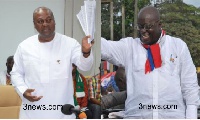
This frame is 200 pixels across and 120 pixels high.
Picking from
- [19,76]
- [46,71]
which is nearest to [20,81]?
[19,76]

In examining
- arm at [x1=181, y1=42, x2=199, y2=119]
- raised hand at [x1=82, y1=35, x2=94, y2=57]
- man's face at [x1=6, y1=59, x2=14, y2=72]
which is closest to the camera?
raised hand at [x1=82, y1=35, x2=94, y2=57]

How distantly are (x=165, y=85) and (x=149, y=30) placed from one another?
0.46 m

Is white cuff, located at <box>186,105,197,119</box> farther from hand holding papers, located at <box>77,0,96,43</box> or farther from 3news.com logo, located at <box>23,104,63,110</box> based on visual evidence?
3news.com logo, located at <box>23,104,63,110</box>

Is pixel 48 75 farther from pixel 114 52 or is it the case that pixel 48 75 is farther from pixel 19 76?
pixel 114 52

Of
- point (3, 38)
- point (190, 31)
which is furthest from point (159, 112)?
point (3, 38)

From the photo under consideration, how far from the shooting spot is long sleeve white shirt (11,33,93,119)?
280cm

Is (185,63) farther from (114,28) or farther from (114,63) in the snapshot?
(114,28)

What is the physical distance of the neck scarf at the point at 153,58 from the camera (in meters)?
2.64

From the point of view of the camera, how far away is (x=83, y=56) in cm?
253

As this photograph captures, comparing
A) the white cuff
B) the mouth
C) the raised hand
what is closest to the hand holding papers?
the raised hand

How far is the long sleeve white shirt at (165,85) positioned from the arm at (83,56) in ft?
1.23

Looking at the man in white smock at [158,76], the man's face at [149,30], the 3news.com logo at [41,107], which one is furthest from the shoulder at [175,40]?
the 3news.com logo at [41,107]

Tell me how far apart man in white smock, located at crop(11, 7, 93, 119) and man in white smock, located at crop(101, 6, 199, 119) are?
53 centimetres

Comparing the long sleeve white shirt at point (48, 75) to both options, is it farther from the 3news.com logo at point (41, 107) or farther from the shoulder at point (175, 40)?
the shoulder at point (175, 40)
